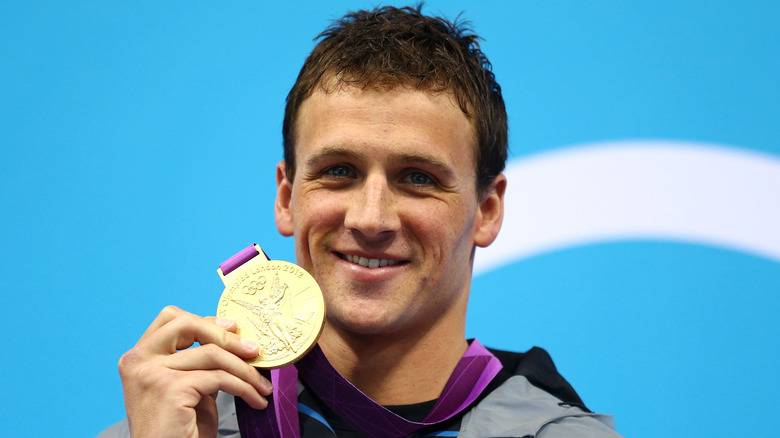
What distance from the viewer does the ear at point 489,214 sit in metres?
2.20

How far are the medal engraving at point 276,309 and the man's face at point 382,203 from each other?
134 millimetres

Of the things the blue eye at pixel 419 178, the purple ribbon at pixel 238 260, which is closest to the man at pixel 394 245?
the blue eye at pixel 419 178

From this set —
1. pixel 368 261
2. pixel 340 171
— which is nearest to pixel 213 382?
pixel 368 261

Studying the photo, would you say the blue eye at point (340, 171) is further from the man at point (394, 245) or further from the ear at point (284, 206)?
the ear at point (284, 206)

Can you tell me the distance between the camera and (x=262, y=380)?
1.76 meters

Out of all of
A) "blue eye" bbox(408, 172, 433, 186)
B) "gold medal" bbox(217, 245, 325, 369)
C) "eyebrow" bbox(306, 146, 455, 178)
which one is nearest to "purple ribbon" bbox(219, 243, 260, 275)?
"gold medal" bbox(217, 245, 325, 369)

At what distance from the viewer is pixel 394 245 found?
1.93 m

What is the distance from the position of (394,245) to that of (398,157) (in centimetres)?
21

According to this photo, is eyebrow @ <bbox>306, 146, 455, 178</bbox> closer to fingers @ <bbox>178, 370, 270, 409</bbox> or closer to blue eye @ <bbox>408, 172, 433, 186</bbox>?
blue eye @ <bbox>408, 172, 433, 186</bbox>

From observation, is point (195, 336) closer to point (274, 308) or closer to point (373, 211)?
point (274, 308)

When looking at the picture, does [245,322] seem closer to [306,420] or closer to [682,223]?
[306,420]

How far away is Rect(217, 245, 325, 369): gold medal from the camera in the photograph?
5.76ft

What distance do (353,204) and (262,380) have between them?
17.9 inches

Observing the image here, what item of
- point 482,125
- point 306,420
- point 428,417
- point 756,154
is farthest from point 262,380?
point 756,154
